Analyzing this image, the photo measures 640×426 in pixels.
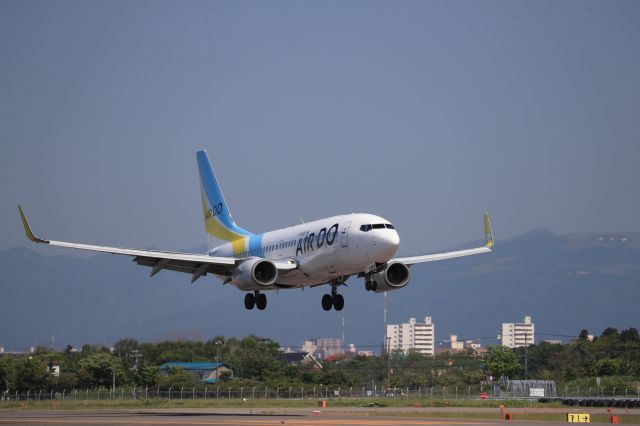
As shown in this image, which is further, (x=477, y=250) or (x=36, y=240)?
(x=477, y=250)

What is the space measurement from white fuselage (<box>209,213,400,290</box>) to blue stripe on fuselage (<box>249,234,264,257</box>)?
2.67ft

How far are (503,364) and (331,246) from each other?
335 feet

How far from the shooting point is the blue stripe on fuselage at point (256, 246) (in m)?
67.1

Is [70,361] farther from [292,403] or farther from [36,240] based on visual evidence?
[36,240]

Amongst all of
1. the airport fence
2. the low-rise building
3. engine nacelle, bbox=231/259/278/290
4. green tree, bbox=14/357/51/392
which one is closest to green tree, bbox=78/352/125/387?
green tree, bbox=14/357/51/392

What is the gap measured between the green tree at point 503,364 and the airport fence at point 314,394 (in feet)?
162

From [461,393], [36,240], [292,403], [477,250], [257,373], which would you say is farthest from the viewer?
[257,373]

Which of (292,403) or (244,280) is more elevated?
(244,280)

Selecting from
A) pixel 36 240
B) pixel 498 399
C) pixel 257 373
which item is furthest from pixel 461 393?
pixel 36 240

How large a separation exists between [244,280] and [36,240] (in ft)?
38.8

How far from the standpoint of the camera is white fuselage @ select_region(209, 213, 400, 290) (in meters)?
56.2

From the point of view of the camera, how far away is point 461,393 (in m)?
103

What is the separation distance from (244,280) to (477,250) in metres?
15.7

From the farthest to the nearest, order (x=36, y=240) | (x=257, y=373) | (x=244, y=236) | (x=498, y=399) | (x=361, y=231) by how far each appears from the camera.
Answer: (x=257, y=373) < (x=498, y=399) < (x=244, y=236) < (x=36, y=240) < (x=361, y=231)
